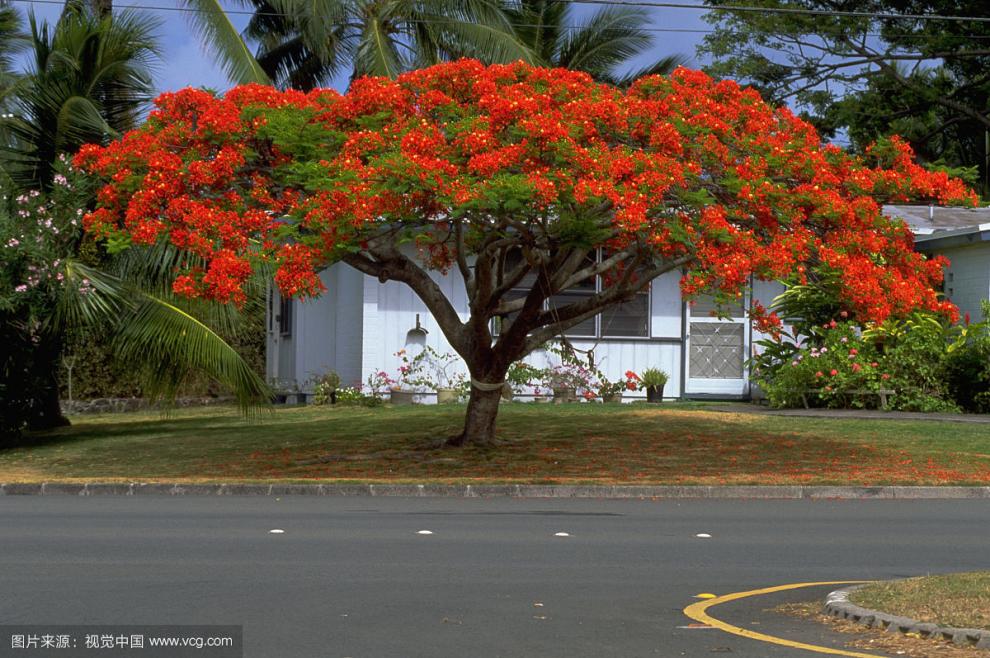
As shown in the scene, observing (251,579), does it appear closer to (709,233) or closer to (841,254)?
(709,233)

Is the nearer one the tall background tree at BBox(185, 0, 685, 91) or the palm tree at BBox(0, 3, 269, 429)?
the palm tree at BBox(0, 3, 269, 429)

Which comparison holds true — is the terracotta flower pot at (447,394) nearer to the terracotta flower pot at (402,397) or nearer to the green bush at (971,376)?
the terracotta flower pot at (402,397)

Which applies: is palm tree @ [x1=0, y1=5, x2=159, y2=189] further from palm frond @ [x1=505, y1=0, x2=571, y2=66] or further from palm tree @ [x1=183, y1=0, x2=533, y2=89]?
palm frond @ [x1=505, y1=0, x2=571, y2=66]

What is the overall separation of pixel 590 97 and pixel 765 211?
240 cm

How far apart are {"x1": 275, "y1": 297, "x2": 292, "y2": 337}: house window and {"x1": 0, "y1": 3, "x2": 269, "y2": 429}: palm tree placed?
5.80m

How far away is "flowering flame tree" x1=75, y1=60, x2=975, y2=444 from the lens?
1442 cm

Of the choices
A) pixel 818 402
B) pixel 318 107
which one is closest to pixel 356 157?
pixel 318 107

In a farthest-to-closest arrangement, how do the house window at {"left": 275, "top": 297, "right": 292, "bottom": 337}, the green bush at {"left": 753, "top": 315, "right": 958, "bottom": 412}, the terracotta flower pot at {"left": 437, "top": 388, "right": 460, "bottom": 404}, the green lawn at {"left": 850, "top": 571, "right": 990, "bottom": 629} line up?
the house window at {"left": 275, "top": 297, "right": 292, "bottom": 337} < the terracotta flower pot at {"left": 437, "top": 388, "right": 460, "bottom": 404} < the green bush at {"left": 753, "top": 315, "right": 958, "bottom": 412} < the green lawn at {"left": 850, "top": 571, "right": 990, "bottom": 629}

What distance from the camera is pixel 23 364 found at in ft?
71.3

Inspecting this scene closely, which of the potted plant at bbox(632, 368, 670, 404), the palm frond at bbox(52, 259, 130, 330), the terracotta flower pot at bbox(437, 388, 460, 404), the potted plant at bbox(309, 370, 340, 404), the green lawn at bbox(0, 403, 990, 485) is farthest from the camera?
the potted plant at bbox(309, 370, 340, 404)

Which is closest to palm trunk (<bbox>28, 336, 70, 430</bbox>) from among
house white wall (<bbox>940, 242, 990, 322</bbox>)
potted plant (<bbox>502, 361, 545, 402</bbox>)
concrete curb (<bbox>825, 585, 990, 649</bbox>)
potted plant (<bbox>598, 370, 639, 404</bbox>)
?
potted plant (<bbox>502, 361, 545, 402</bbox>)

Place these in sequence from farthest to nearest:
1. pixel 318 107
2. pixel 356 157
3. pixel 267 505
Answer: pixel 318 107 < pixel 356 157 < pixel 267 505

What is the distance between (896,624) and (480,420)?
Answer: 454 inches

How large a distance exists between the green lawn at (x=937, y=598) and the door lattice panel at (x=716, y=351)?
18.1m
